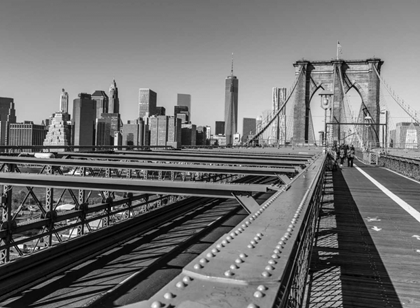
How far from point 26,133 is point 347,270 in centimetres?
14604

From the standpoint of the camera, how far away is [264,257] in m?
1.97

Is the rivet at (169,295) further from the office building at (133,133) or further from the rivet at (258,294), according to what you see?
the office building at (133,133)

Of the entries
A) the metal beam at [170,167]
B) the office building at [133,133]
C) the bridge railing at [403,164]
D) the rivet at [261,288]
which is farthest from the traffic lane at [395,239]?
the office building at [133,133]

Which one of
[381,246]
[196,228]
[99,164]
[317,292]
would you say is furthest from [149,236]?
[317,292]

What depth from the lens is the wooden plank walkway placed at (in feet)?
15.8

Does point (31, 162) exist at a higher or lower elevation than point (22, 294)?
higher

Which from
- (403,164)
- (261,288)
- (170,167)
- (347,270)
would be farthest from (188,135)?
(261,288)

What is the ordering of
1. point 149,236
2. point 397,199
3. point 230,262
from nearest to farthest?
point 230,262, point 149,236, point 397,199

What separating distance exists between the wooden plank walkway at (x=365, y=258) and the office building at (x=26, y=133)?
13450cm

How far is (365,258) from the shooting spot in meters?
6.46

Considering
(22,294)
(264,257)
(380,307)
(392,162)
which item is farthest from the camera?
(392,162)

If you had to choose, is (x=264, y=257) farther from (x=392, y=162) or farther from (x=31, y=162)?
(x=392, y=162)

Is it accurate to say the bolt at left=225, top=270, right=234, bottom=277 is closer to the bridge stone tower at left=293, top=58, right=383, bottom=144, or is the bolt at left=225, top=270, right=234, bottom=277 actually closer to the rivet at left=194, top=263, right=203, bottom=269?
the rivet at left=194, top=263, right=203, bottom=269

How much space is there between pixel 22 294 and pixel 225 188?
4.24 meters
